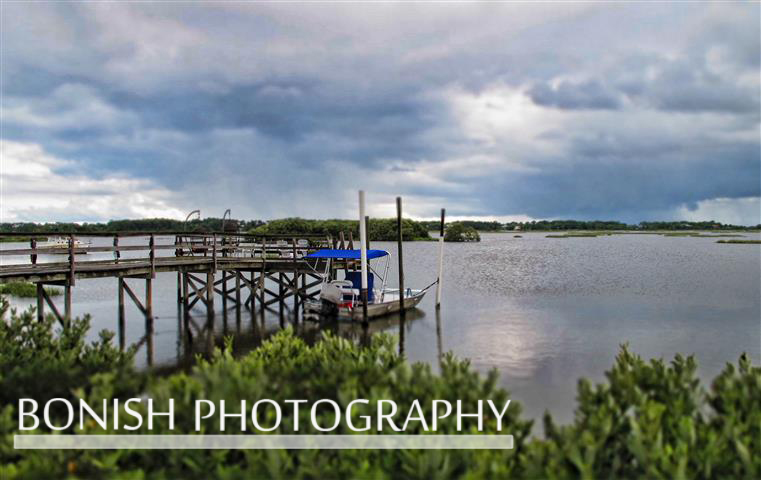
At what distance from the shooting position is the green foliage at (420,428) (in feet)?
20.0

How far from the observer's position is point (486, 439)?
6723 mm

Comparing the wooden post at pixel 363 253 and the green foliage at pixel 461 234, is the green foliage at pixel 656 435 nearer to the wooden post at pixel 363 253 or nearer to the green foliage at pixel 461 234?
the wooden post at pixel 363 253

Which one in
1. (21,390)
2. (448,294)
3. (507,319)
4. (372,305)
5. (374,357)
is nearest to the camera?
(21,390)

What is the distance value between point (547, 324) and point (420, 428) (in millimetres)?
21723

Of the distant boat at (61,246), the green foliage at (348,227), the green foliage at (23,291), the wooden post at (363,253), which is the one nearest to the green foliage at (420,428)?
the distant boat at (61,246)

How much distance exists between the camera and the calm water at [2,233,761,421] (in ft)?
62.3

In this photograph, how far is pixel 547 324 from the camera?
2736 centimetres

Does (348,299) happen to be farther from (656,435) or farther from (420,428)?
(656,435)

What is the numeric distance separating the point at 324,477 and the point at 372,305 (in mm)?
19846

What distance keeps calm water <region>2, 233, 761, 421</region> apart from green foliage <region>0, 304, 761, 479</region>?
6.05m

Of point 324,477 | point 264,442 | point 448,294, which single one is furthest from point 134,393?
point 448,294

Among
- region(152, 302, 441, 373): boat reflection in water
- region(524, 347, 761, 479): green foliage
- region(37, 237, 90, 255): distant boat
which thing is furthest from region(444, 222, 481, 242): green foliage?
region(524, 347, 761, 479): green foliage

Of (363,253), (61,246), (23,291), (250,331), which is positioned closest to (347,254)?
(363,253)

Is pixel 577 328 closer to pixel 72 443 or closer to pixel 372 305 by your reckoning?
pixel 372 305
